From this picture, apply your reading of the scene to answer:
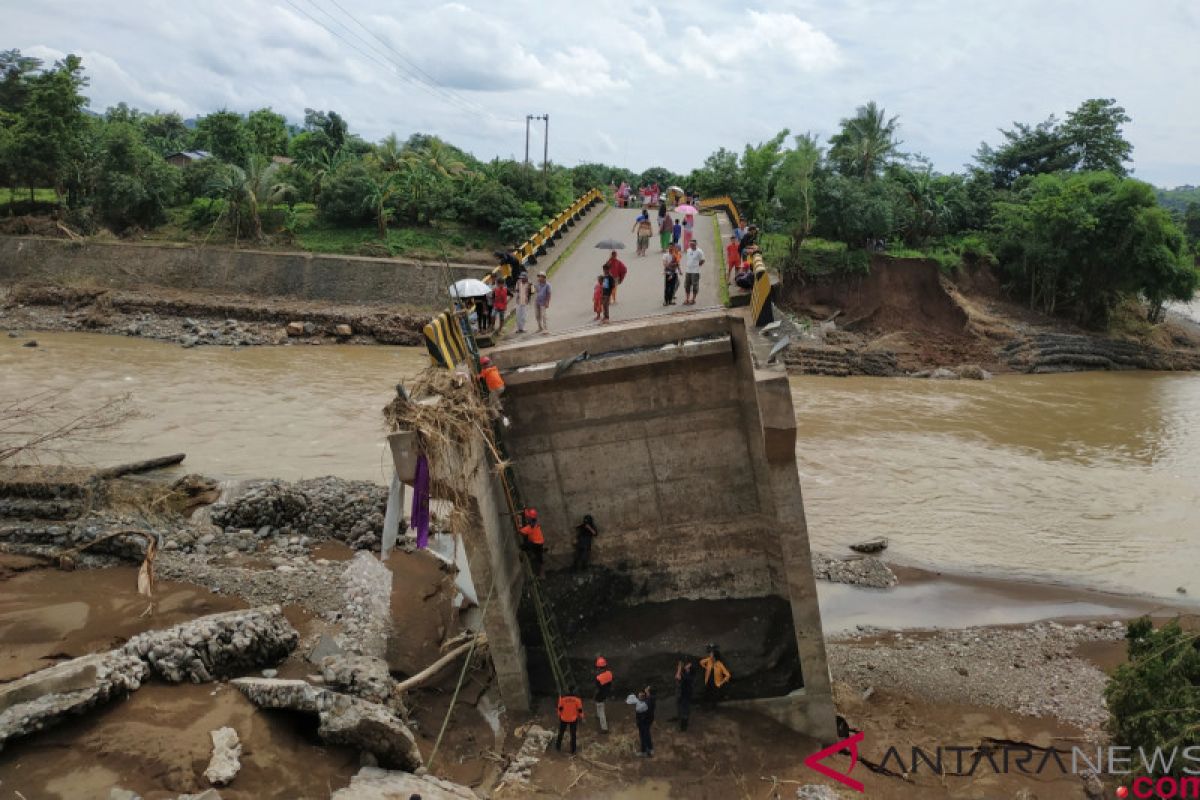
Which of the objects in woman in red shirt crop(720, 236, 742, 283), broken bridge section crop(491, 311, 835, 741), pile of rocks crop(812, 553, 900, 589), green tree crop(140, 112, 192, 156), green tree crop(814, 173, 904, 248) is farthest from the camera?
green tree crop(140, 112, 192, 156)

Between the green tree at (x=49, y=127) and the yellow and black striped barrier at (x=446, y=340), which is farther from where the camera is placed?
the green tree at (x=49, y=127)

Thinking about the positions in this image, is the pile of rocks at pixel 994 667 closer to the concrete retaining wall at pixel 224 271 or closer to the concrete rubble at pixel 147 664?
the concrete rubble at pixel 147 664

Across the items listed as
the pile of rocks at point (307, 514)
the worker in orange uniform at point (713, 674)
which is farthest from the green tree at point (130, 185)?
the worker in orange uniform at point (713, 674)

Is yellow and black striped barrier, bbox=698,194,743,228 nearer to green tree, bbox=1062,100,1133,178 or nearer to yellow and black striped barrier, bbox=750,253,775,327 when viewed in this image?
yellow and black striped barrier, bbox=750,253,775,327

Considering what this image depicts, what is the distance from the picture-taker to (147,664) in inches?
401

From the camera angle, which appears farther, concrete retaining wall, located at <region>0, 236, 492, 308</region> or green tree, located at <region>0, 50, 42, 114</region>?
green tree, located at <region>0, 50, 42, 114</region>

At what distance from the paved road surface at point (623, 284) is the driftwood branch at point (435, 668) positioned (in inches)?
202

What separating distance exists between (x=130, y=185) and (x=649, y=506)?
40.5 metres

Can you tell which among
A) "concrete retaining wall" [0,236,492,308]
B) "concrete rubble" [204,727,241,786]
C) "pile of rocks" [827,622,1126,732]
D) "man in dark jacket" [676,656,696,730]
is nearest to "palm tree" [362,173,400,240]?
"concrete retaining wall" [0,236,492,308]

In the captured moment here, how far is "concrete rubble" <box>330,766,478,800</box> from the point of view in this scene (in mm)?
8500

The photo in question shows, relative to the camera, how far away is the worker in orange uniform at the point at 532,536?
12.2 m

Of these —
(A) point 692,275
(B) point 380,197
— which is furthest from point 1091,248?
(B) point 380,197

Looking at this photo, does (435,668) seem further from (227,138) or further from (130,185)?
(227,138)

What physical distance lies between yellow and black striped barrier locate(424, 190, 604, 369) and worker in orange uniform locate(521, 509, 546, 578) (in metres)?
2.62
